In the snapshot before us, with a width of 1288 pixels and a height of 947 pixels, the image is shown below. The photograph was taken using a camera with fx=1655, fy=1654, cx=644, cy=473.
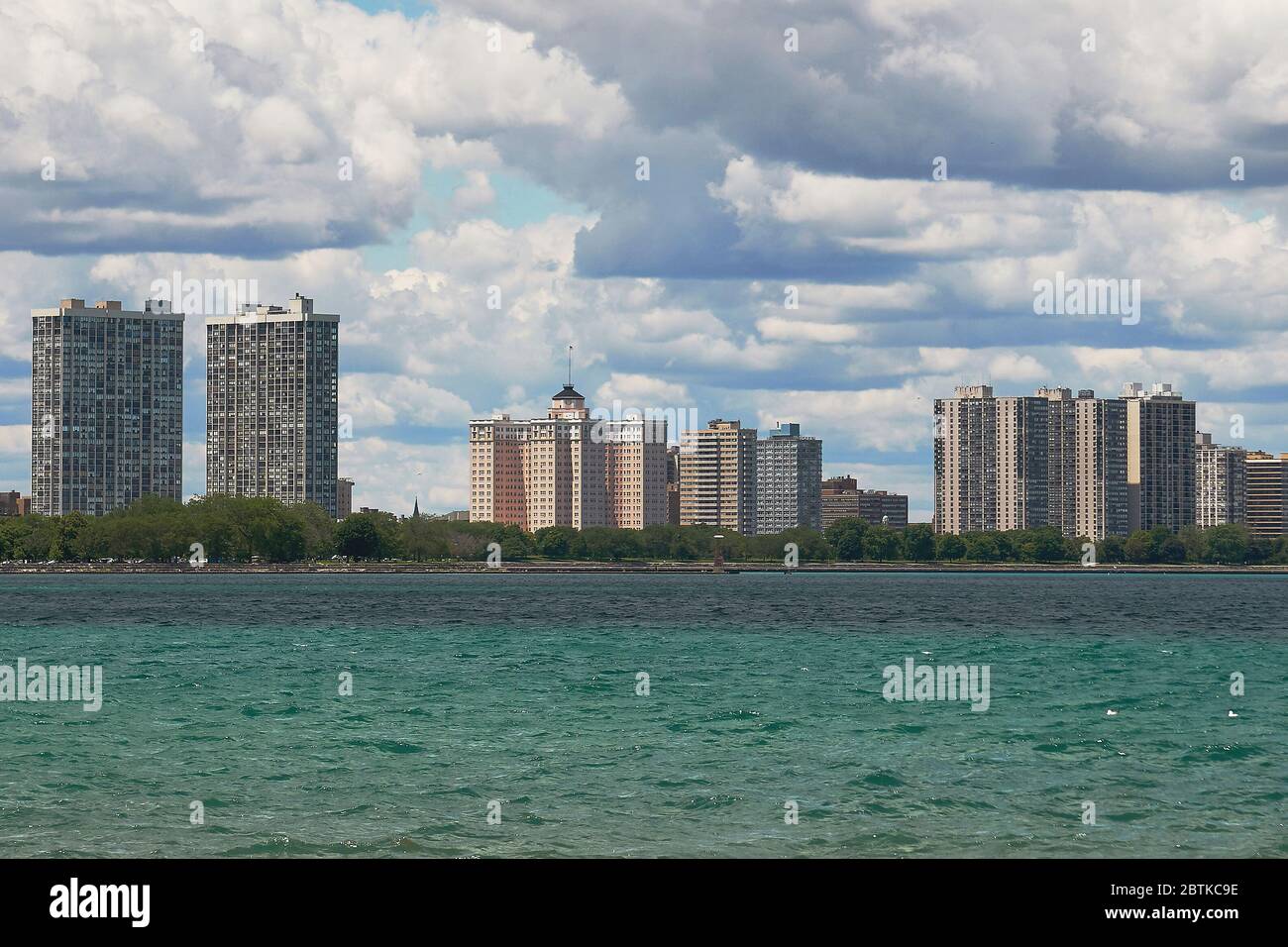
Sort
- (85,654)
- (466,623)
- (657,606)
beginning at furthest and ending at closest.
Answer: (657,606) → (466,623) → (85,654)

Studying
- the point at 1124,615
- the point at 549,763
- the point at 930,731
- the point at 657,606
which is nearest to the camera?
the point at 549,763

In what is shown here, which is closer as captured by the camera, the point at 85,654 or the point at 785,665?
the point at 785,665

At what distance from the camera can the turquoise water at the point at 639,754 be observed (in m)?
31.2

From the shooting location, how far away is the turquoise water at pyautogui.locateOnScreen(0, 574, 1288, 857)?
102ft

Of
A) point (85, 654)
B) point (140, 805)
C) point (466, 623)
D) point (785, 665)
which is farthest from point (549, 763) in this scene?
point (466, 623)

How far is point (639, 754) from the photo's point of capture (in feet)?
144

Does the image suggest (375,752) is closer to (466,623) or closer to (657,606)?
(466,623)

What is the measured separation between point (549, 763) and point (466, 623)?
8965 cm
